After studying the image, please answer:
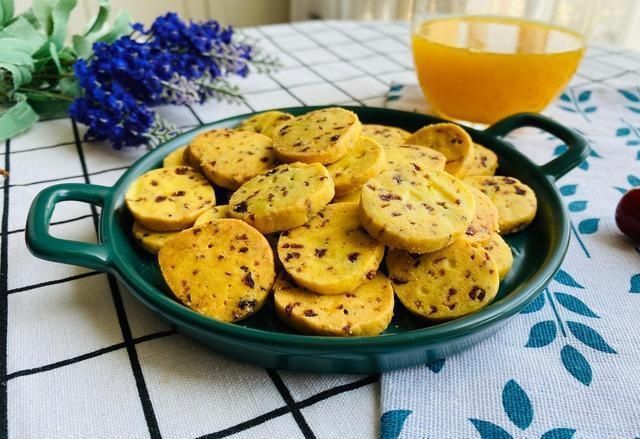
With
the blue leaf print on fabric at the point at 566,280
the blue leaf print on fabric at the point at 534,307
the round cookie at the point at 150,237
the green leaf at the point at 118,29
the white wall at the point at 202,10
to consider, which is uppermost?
the green leaf at the point at 118,29

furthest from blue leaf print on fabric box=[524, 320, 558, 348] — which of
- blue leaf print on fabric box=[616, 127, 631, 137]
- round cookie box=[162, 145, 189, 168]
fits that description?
blue leaf print on fabric box=[616, 127, 631, 137]

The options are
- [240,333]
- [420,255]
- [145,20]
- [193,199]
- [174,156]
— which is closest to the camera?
[240,333]

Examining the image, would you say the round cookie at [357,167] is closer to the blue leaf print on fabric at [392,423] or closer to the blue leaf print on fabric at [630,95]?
the blue leaf print on fabric at [392,423]

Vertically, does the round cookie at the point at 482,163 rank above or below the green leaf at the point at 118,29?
below

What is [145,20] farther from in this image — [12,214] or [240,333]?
[240,333]

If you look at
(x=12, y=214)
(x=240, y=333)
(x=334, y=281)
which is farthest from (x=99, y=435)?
(x=12, y=214)

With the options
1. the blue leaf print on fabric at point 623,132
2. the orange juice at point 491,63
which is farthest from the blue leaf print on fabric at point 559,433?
the blue leaf print on fabric at point 623,132

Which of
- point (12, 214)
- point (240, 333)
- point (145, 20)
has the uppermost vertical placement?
point (240, 333)
